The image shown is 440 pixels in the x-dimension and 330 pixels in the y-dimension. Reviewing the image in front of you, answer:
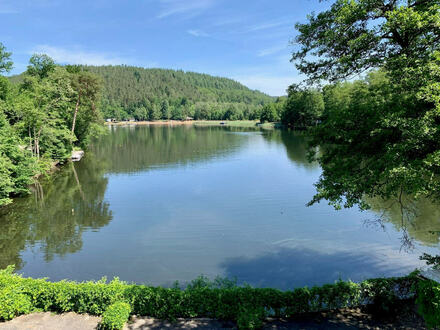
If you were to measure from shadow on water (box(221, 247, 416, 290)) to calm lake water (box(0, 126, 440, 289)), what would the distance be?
4 centimetres

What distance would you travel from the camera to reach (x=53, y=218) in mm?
19453

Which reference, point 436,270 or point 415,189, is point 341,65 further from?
point 436,270

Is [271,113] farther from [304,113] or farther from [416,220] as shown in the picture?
[416,220]

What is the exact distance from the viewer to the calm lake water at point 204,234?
1302 cm

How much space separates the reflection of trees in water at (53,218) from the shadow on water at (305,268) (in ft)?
29.6

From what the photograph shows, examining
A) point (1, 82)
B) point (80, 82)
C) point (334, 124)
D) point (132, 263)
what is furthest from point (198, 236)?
point (1, 82)

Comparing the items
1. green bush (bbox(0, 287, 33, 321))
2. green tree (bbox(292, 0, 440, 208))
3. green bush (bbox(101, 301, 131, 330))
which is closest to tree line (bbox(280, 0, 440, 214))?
green tree (bbox(292, 0, 440, 208))

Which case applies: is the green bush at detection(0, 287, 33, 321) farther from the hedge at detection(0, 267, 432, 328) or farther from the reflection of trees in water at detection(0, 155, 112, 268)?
the reflection of trees in water at detection(0, 155, 112, 268)

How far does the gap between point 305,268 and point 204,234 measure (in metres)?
6.19

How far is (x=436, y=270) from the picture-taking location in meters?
8.53

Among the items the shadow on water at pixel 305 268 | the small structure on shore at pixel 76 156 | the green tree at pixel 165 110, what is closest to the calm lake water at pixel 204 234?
the shadow on water at pixel 305 268

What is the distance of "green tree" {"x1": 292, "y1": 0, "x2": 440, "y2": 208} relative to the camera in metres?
6.69

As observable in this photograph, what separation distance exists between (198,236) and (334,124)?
10451 mm

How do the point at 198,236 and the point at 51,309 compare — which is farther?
the point at 198,236
